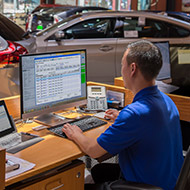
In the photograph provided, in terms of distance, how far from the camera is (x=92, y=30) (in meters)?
6.23

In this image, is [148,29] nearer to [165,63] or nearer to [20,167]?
[165,63]

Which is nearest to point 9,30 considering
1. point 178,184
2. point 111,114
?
point 111,114

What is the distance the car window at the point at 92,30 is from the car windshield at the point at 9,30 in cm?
85

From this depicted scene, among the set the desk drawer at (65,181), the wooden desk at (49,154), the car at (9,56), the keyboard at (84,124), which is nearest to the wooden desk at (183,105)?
the keyboard at (84,124)

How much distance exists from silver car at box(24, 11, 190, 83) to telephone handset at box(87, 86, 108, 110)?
2900mm

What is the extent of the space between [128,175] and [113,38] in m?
4.36

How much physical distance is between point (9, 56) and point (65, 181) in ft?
6.45

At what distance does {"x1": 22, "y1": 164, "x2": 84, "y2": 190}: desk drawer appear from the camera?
205 cm

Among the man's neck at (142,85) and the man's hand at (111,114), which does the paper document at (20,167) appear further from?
the man's hand at (111,114)

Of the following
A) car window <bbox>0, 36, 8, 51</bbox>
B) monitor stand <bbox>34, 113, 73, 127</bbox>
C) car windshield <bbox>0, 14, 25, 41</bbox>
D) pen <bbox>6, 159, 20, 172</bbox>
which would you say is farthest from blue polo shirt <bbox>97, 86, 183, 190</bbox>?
car windshield <bbox>0, 14, 25, 41</bbox>

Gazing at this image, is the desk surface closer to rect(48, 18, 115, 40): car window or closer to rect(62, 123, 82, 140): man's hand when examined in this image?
rect(62, 123, 82, 140): man's hand

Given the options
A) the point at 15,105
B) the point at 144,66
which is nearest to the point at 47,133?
the point at 15,105

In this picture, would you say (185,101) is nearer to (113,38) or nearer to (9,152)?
(9,152)

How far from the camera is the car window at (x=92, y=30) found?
6.10 meters
